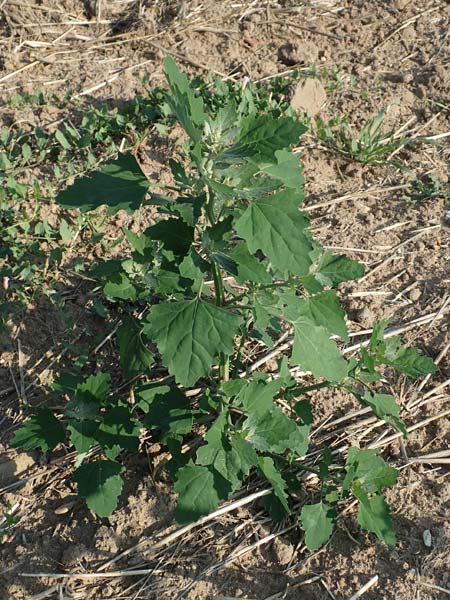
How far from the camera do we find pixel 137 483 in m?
3.01

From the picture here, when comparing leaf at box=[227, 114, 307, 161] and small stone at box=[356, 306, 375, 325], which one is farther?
small stone at box=[356, 306, 375, 325]

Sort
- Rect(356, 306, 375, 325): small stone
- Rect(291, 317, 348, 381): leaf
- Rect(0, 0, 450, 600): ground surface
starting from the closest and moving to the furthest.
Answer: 1. Rect(291, 317, 348, 381): leaf
2. Rect(0, 0, 450, 600): ground surface
3. Rect(356, 306, 375, 325): small stone

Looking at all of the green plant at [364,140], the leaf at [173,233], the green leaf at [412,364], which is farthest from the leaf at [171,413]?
the green plant at [364,140]

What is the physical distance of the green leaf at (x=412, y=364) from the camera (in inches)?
104

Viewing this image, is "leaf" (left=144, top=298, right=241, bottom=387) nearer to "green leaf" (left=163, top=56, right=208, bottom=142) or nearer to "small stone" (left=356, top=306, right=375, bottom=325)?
"green leaf" (left=163, top=56, right=208, bottom=142)

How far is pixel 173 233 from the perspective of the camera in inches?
93.4

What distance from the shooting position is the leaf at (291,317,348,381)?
96.3 inches

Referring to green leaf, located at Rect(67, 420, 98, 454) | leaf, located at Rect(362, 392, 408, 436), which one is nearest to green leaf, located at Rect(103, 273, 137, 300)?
green leaf, located at Rect(67, 420, 98, 454)

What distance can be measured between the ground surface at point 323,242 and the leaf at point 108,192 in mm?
1146

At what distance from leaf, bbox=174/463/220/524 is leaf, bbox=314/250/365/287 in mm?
806

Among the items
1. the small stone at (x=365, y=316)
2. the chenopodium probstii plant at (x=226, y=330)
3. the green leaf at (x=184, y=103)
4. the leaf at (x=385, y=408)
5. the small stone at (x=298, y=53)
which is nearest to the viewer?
the green leaf at (x=184, y=103)

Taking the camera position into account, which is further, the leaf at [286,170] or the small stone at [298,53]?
the small stone at [298,53]

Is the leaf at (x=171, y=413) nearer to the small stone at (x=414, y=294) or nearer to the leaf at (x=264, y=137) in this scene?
the leaf at (x=264, y=137)

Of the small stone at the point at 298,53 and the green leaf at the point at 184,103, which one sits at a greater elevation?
the green leaf at the point at 184,103
